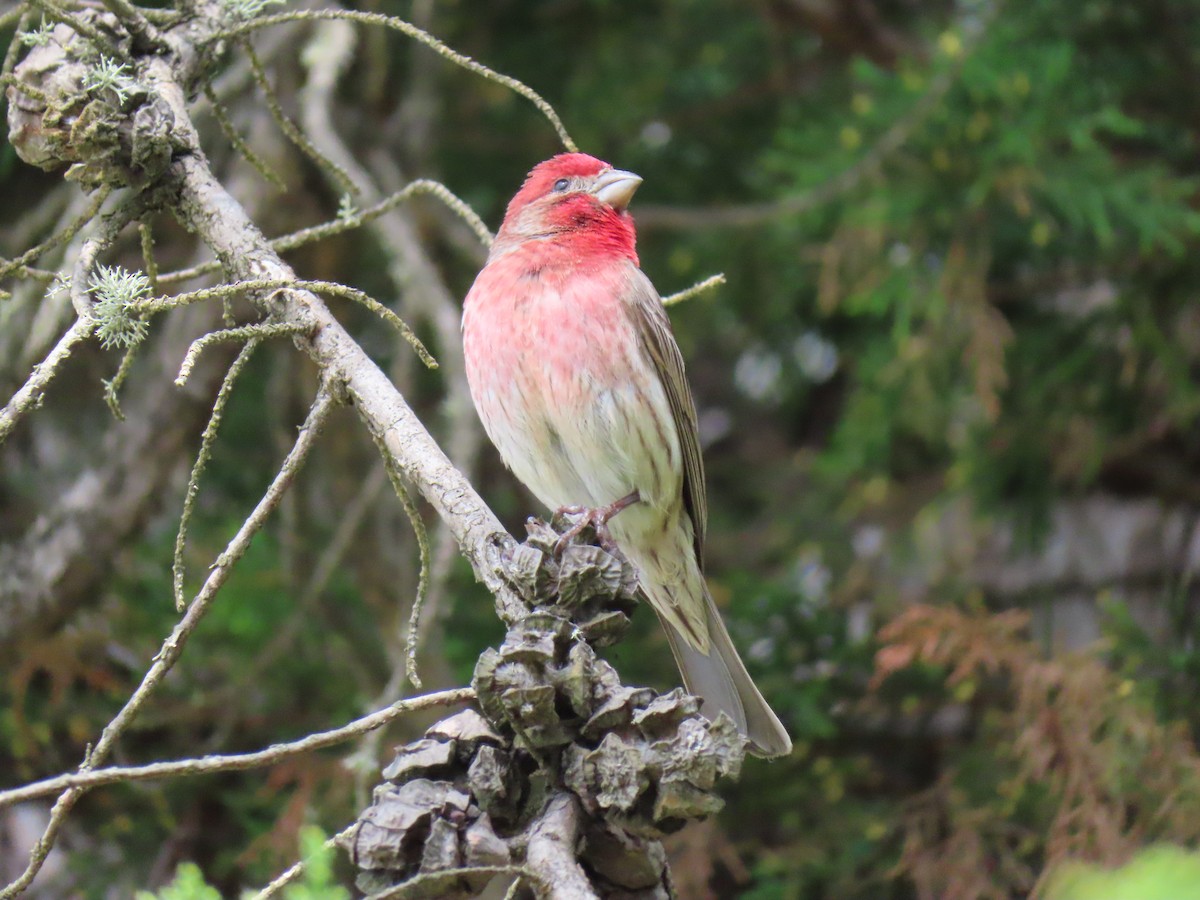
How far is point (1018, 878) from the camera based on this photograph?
3.81 m

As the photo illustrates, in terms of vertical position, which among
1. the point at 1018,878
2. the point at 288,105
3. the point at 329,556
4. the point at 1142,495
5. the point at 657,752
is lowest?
the point at 1018,878

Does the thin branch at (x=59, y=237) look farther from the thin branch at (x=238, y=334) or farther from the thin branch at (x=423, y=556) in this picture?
the thin branch at (x=423, y=556)

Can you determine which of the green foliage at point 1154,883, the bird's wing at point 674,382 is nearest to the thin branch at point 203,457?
the green foliage at point 1154,883

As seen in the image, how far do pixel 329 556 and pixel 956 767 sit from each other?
6.81 ft

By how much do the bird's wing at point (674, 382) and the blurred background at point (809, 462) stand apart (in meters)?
0.59

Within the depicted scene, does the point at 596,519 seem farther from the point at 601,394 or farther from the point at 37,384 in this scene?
the point at 37,384

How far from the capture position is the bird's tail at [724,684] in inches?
139

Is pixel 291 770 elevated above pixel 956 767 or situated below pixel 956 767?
above

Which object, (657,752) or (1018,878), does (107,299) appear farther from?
(1018,878)

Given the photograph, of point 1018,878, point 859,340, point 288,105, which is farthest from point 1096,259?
point 288,105

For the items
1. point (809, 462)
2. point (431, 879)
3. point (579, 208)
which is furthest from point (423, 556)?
point (809, 462)

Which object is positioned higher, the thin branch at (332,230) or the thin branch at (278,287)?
the thin branch at (332,230)

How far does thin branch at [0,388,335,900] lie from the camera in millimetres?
1787

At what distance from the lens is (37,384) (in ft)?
6.02
